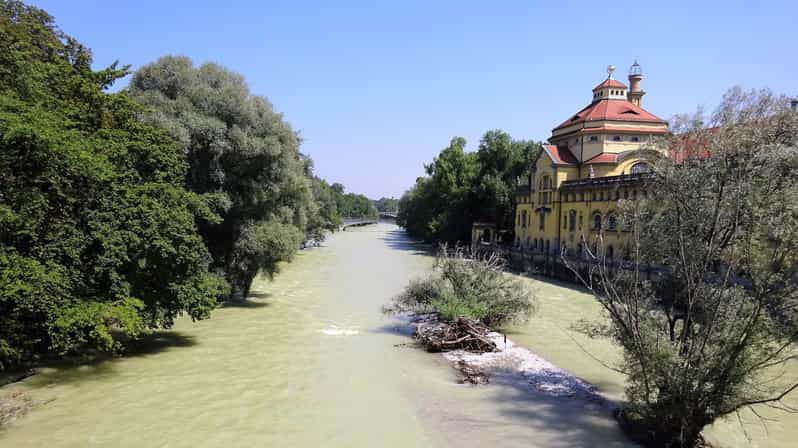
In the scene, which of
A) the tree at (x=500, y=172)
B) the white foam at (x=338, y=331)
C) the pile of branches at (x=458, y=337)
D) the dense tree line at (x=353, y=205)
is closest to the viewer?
the pile of branches at (x=458, y=337)

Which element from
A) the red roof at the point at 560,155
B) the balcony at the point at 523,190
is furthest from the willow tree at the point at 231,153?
the balcony at the point at 523,190

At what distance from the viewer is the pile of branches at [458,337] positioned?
58.3ft

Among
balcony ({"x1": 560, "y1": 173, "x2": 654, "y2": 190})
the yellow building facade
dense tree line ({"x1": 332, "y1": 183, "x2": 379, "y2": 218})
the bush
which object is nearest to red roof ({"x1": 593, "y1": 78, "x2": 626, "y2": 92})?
the yellow building facade

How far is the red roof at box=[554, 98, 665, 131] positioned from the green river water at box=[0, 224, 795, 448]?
29.7m

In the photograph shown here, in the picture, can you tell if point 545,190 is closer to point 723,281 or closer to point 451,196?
point 451,196

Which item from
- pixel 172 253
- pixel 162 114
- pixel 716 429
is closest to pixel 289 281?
pixel 162 114

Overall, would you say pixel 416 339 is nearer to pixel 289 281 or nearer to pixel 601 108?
pixel 289 281

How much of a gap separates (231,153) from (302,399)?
12305 millimetres

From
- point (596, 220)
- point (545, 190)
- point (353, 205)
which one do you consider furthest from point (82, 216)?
point (353, 205)

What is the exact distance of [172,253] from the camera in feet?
49.0

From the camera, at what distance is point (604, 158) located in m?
43.7

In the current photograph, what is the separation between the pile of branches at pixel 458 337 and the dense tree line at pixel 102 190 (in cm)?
737

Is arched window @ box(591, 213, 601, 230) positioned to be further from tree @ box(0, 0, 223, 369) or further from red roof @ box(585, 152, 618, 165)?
tree @ box(0, 0, 223, 369)

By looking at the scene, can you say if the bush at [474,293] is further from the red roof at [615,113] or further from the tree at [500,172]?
the tree at [500,172]
